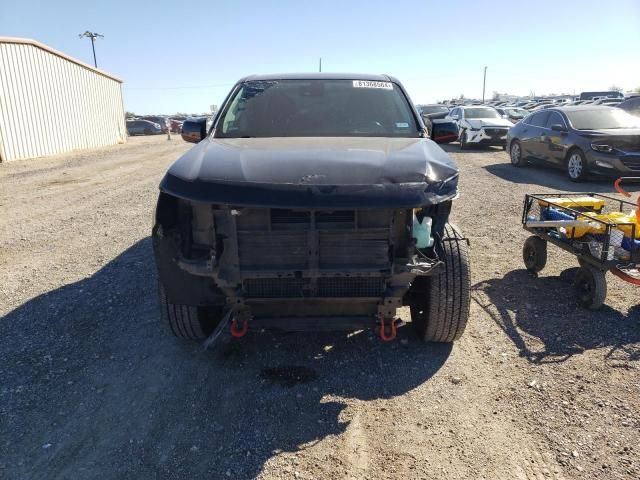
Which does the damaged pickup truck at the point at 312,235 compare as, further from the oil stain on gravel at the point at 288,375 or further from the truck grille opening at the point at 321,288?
the oil stain on gravel at the point at 288,375

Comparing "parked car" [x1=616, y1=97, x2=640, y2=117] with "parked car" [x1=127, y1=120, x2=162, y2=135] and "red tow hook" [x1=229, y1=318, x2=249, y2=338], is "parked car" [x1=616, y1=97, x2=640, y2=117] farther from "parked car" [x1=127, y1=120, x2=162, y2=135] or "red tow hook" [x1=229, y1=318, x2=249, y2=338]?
"parked car" [x1=127, y1=120, x2=162, y2=135]

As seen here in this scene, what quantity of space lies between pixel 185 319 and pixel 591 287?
132 inches

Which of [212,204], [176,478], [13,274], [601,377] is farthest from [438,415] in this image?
[13,274]

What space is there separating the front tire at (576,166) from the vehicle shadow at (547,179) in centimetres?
14

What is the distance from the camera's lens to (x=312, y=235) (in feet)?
8.96

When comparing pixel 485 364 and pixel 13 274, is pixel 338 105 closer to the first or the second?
pixel 485 364

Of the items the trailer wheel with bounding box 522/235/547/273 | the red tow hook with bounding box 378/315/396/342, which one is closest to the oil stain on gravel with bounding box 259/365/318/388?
the red tow hook with bounding box 378/315/396/342

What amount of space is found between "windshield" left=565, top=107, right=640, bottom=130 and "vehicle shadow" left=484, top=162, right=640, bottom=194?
1135 millimetres

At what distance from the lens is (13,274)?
520cm

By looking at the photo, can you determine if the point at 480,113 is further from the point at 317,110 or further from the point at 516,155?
the point at 317,110

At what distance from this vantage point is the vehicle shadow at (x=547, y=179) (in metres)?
9.81

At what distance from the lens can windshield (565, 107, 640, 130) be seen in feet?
34.1

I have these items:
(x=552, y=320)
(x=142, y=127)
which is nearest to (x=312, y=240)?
(x=552, y=320)

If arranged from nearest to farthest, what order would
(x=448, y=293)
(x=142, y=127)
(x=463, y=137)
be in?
(x=448, y=293) < (x=463, y=137) < (x=142, y=127)
